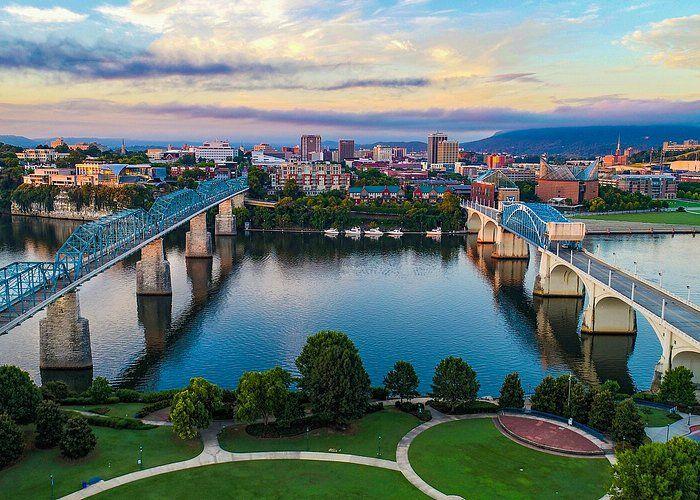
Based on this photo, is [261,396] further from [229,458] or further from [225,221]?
[225,221]

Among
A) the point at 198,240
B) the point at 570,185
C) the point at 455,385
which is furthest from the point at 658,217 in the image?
the point at 455,385

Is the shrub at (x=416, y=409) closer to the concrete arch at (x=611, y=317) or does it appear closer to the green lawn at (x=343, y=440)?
the green lawn at (x=343, y=440)

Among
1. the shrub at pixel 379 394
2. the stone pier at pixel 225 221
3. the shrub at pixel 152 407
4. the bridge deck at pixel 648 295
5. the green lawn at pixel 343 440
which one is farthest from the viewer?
the stone pier at pixel 225 221

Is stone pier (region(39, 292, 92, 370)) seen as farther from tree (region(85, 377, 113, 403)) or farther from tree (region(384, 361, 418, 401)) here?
tree (region(384, 361, 418, 401))

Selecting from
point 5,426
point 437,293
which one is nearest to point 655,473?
point 5,426

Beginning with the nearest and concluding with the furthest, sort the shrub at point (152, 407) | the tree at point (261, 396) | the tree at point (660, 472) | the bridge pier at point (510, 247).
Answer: the tree at point (660, 472) → the tree at point (261, 396) → the shrub at point (152, 407) → the bridge pier at point (510, 247)

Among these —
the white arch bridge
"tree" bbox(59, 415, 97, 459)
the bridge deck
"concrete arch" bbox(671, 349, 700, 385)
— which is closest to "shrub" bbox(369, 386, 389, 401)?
"tree" bbox(59, 415, 97, 459)

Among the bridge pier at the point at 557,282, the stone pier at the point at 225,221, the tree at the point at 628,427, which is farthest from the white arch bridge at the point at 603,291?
the stone pier at the point at 225,221
